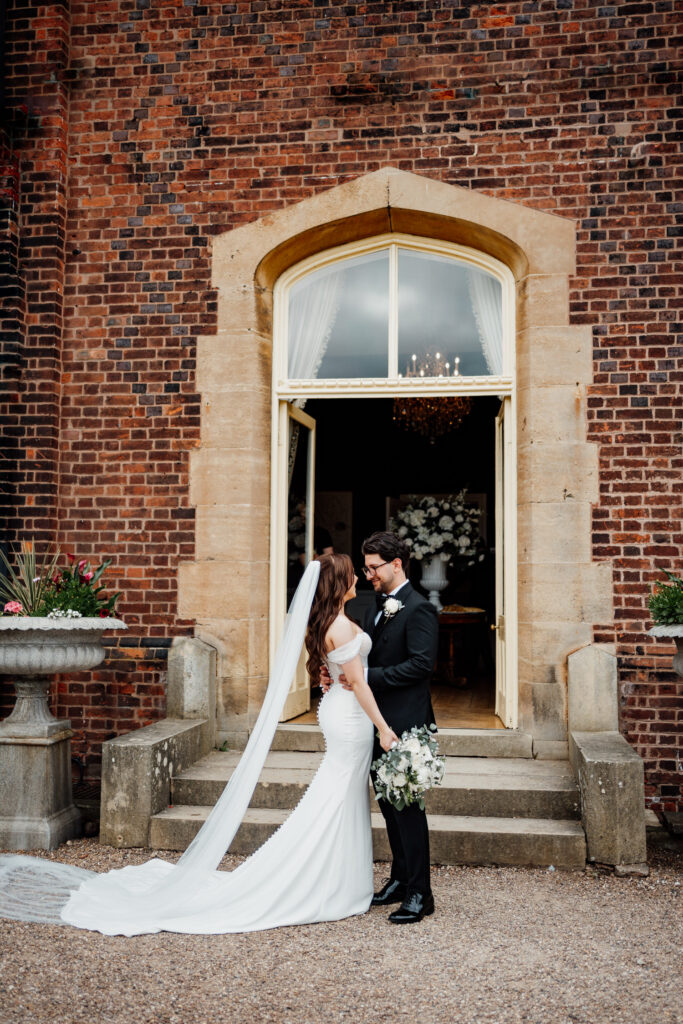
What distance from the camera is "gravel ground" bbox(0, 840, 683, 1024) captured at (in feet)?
11.1

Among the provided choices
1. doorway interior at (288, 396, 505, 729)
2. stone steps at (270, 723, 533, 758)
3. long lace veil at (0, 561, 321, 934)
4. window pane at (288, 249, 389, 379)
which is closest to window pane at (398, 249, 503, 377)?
window pane at (288, 249, 389, 379)

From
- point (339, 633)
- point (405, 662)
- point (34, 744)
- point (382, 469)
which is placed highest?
point (382, 469)

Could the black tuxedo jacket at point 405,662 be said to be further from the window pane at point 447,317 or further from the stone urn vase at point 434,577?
the stone urn vase at point 434,577

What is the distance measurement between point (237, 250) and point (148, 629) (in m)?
2.96

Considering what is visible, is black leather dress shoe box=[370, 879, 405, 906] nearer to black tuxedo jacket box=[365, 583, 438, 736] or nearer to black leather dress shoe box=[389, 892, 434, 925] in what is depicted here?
black leather dress shoe box=[389, 892, 434, 925]

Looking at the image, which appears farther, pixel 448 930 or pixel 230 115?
pixel 230 115

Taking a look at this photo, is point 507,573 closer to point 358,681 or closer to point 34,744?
point 358,681

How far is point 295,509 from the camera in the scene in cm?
743

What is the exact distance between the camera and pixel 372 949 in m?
3.95

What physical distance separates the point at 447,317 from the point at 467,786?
3601 millimetres

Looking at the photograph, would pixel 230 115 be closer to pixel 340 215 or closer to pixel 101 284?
pixel 340 215

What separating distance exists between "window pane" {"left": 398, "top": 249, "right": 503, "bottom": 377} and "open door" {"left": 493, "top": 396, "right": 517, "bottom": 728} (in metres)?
0.48

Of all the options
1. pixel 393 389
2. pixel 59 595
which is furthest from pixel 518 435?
pixel 59 595

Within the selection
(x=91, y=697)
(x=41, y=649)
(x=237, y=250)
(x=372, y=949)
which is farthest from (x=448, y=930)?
(x=237, y=250)
